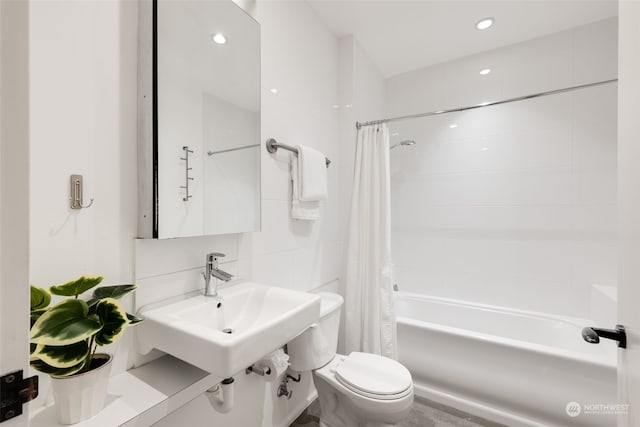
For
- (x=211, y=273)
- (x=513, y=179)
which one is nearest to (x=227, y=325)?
(x=211, y=273)

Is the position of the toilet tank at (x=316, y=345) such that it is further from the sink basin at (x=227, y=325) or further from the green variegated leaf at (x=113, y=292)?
the green variegated leaf at (x=113, y=292)

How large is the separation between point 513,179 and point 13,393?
280 centimetres

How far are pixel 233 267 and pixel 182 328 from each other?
18.7 inches

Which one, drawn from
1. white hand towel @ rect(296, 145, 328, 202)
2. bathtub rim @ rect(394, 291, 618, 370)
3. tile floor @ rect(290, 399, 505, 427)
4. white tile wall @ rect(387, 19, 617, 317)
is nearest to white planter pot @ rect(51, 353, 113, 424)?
white hand towel @ rect(296, 145, 328, 202)

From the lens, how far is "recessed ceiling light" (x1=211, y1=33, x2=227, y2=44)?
119 centimetres

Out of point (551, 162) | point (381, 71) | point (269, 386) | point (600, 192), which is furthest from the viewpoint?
point (381, 71)

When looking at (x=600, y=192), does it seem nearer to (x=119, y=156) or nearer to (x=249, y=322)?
(x=249, y=322)

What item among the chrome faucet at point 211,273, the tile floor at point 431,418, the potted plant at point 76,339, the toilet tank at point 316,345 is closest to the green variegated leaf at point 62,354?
the potted plant at point 76,339

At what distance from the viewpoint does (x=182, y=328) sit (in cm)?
83

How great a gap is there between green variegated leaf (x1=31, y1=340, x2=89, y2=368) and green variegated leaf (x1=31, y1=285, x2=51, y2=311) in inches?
3.5

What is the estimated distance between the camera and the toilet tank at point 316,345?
4.67 ft

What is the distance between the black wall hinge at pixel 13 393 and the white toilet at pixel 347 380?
1.14 meters

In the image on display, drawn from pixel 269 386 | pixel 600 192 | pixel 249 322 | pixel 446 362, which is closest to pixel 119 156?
pixel 249 322

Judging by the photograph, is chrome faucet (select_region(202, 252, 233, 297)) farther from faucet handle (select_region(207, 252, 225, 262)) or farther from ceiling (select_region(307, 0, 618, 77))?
ceiling (select_region(307, 0, 618, 77))
